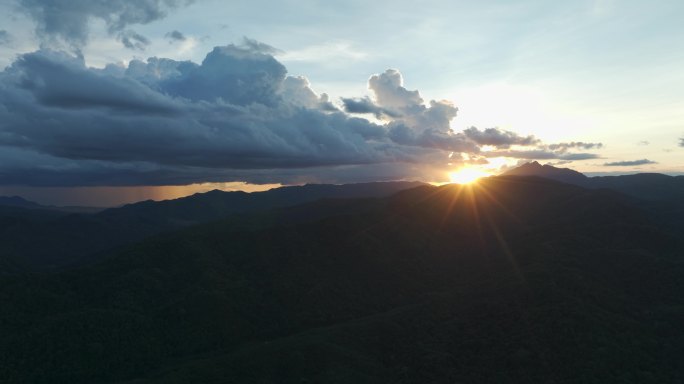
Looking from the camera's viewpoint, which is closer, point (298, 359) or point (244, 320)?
point (298, 359)

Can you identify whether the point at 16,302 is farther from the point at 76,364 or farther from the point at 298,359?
the point at 298,359

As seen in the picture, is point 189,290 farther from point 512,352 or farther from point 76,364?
point 512,352

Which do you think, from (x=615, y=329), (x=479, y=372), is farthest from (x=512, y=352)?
(x=615, y=329)

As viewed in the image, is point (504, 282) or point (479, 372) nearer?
point (479, 372)

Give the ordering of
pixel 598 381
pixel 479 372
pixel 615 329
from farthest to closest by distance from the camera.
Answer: pixel 615 329, pixel 479 372, pixel 598 381

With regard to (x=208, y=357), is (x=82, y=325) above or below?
above

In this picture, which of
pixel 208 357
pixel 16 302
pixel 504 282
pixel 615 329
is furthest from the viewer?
pixel 504 282

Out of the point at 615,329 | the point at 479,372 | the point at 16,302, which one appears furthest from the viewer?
the point at 16,302

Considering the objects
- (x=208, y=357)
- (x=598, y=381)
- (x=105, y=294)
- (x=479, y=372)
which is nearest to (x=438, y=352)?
(x=479, y=372)

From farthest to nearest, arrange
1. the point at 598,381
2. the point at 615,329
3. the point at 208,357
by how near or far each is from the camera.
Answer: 1. the point at 208,357
2. the point at 615,329
3. the point at 598,381
